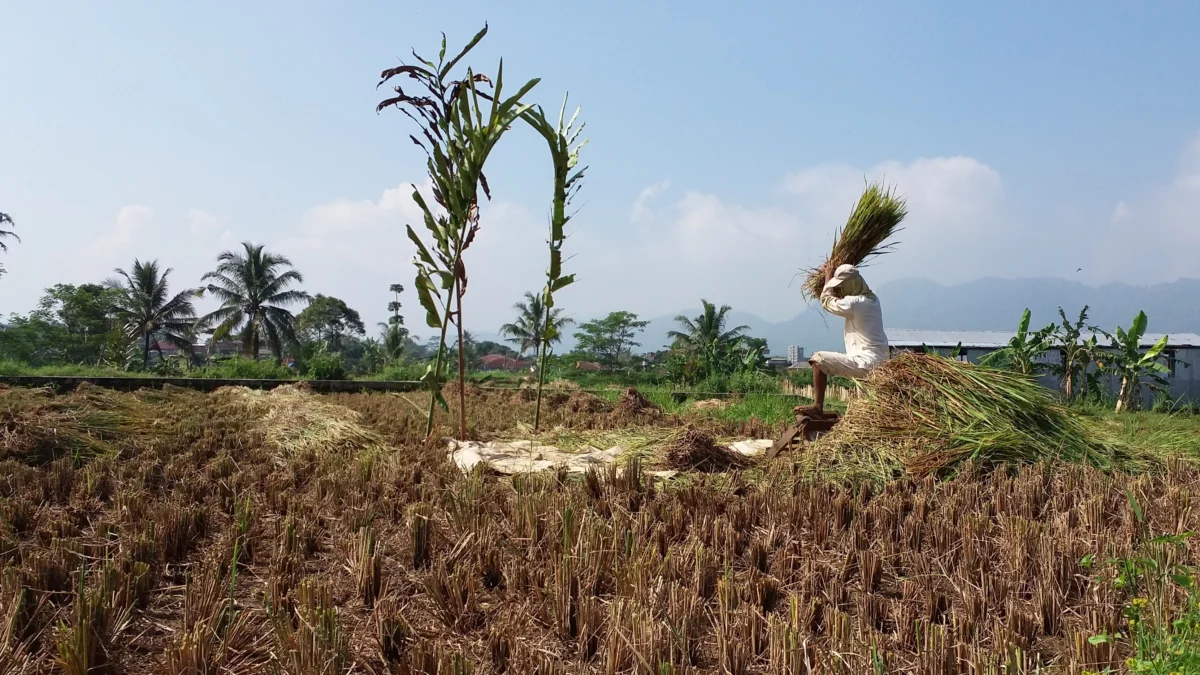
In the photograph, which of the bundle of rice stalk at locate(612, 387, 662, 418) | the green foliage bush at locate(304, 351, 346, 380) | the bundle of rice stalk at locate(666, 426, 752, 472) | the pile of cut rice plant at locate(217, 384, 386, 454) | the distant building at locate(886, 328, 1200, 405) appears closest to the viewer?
the bundle of rice stalk at locate(666, 426, 752, 472)

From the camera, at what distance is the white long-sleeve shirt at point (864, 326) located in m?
4.62

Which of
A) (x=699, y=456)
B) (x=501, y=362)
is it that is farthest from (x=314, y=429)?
(x=501, y=362)

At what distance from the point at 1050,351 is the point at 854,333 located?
47.6 ft

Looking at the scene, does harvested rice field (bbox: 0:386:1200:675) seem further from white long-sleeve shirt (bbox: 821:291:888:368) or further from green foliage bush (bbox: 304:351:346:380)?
green foliage bush (bbox: 304:351:346:380)

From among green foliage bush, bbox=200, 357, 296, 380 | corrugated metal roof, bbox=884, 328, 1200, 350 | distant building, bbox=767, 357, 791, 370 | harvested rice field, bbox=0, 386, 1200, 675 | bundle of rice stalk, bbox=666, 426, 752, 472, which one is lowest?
harvested rice field, bbox=0, 386, 1200, 675

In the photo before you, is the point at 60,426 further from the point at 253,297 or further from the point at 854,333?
the point at 253,297

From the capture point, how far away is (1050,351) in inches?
635

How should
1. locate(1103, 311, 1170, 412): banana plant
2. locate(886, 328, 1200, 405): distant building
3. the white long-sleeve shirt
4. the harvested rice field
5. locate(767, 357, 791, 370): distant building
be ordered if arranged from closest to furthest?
the harvested rice field → the white long-sleeve shirt → locate(1103, 311, 1170, 412): banana plant → locate(886, 328, 1200, 405): distant building → locate(767, 357, 791, 370): distant building

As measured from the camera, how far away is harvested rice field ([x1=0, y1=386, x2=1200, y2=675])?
Answer: 1.68 meters

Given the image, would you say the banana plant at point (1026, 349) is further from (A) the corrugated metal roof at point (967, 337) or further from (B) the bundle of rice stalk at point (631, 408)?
(A) the corrugated metal roof at point (967, 337)

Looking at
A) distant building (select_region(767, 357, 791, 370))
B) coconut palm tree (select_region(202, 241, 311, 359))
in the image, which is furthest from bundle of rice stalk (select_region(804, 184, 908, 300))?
coconut palm tree (select_region(202, 241, 311, 359))

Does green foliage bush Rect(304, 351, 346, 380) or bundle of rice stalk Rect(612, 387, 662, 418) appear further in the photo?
green foliage bush Rect(304, 351, 346, 380)

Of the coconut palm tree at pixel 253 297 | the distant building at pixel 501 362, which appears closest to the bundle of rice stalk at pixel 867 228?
the coconut palm tree at pixel 253 297

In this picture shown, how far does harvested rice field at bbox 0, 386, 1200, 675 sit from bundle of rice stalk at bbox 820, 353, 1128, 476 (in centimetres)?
5
